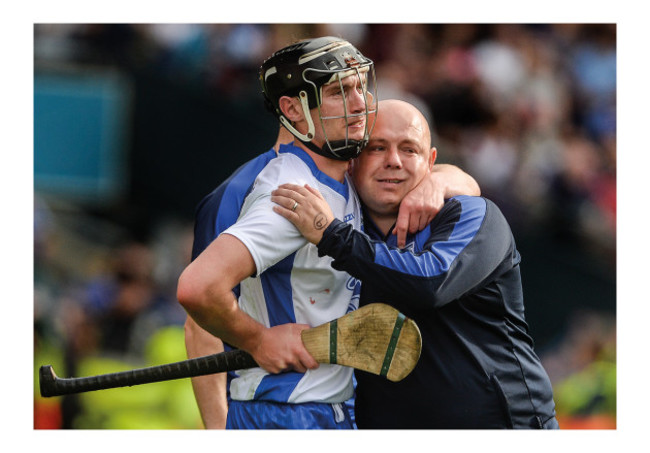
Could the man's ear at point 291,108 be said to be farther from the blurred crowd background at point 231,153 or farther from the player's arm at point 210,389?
the blurred crowd background at point 231,153

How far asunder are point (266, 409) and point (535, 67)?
539 cm

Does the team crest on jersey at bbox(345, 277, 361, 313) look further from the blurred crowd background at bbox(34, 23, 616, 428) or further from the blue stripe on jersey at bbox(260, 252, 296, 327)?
the blurred crowd background at bbox(34, 23, 616, 428)

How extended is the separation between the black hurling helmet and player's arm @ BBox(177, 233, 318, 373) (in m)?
0.63

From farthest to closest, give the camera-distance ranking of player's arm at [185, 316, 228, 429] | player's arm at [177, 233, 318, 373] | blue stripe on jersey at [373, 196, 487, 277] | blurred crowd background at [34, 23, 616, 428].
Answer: blurred crowd background at [34, 23, 616, 428], player's arm at [185, 316, 228, 429], blue stripe on jersey at [373, 196, 487, 277], player's arm at [177, 233, 318, 373]

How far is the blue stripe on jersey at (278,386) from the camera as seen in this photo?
129 inches

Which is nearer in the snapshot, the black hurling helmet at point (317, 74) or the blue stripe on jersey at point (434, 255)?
the blue stripe on jersey at point (434, 255)

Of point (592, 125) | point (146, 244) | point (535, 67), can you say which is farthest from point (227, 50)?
point (592, 125)

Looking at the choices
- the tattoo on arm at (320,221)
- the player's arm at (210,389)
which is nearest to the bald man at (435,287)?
the tattoo on arm at (320,221)

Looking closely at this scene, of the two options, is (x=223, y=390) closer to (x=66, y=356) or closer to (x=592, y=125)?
(x=66, y=356)

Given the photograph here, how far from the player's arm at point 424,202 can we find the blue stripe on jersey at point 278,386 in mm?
694

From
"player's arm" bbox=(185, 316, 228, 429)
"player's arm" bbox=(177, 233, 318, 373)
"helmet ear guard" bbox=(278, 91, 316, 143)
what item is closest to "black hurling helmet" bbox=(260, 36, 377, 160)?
"helmet ear guard" bbox=(278, 91, 316, 143)

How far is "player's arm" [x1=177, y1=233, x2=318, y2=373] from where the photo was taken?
299cm

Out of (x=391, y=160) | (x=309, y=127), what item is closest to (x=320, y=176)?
(x=309, y=127)

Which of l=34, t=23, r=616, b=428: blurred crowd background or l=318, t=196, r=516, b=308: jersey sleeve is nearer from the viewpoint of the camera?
l=318, t=196, r=516, b=308: jersey sleeve
